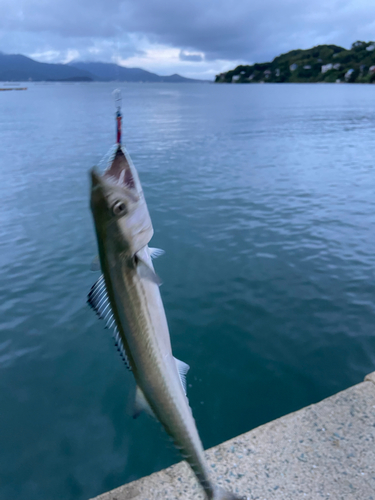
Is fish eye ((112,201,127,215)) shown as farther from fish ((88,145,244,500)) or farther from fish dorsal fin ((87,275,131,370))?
fish dorsal fin ((87,275,131,370))

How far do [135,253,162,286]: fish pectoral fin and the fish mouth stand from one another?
40cm

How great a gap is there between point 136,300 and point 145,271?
0.58 feet

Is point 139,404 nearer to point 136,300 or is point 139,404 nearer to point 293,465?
point 136,300

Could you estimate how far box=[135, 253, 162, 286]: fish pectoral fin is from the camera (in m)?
1.84

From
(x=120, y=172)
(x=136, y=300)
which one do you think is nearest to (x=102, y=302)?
(x=136, y=300)

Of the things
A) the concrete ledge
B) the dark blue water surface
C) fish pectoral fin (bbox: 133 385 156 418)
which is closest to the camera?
fish pectoral fin (bbox: 133 385 156 418)

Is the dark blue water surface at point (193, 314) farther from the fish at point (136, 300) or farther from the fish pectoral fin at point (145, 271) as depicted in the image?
the fish pectoral fin at point (145, 271)

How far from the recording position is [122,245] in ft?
5.83

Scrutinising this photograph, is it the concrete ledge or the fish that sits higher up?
the fish

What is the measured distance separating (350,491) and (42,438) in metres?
4.03

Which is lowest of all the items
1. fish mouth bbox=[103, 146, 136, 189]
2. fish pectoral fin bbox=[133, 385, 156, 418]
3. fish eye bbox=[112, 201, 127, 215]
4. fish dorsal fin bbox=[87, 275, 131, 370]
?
fish pectoral fin bbox=[133, 385, 156, 418]

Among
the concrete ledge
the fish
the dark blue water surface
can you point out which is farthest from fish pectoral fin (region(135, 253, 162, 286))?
the concrete ledge

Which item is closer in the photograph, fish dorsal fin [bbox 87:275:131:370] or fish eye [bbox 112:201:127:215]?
fish eye [bbox 112:201:127:215]

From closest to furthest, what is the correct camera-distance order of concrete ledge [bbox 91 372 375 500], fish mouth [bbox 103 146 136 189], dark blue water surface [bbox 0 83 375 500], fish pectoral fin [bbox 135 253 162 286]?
fish mouth [bbox 103 146 136 189] < fish pectoral fin [bbox 135 253 162 286] < concrete ledge [bbox 91 372 375 500] < dark blue water surface [bbox 0 83 375 500]
